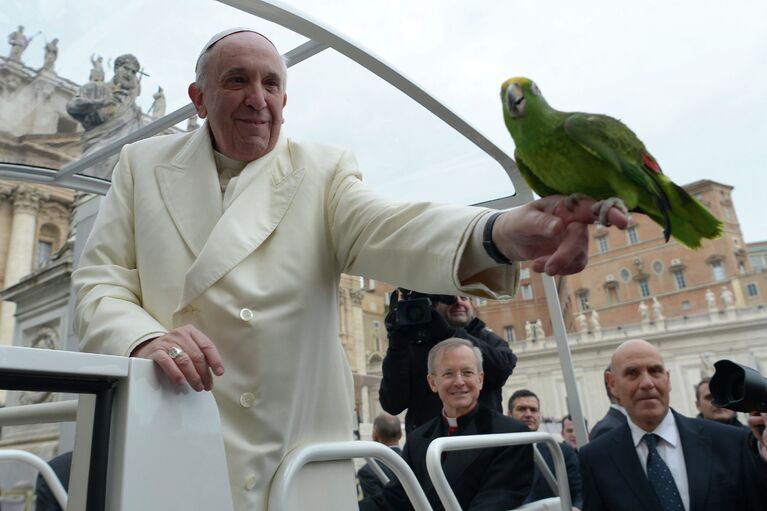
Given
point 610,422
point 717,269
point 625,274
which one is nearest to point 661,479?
point 610,422

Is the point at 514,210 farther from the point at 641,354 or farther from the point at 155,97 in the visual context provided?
the point at 155,97

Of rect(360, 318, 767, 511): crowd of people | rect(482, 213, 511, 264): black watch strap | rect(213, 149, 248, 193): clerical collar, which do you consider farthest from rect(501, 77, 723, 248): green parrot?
rect(360, 318, 767, 511): crowd of people

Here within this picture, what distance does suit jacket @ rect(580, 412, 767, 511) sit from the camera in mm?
2836

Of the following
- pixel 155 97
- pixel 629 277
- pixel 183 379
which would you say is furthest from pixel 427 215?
pixel 629 277

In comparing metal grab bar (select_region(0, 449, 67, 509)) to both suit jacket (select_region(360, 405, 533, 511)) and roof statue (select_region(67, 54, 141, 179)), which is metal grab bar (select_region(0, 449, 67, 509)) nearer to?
suit jacket (select_region(360, 405, 533, 511))

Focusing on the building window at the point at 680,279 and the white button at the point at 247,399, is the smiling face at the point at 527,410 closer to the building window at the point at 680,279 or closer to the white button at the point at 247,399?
the white button at the point at 247,399

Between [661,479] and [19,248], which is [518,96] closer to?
[661,479]

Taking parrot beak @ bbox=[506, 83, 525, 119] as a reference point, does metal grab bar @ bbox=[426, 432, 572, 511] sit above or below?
below

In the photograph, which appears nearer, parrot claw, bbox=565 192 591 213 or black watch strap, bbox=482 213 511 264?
parrot claw, bbox=565 192 591 213

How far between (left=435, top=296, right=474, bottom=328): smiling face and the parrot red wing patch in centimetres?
280

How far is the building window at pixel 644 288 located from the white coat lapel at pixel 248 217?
56.6 meters

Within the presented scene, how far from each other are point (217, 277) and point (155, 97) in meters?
2.91

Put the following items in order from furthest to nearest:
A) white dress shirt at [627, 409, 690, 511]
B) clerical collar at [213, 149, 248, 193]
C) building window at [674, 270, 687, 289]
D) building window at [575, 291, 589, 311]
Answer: building window at [575, 291, 589, 311], building window at [674, 270, 687, 289], white dress shirt at [627, 409, 690, 511], clerical collar at [213, 149, 248, 193]

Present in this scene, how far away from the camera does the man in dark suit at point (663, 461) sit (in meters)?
2.87
